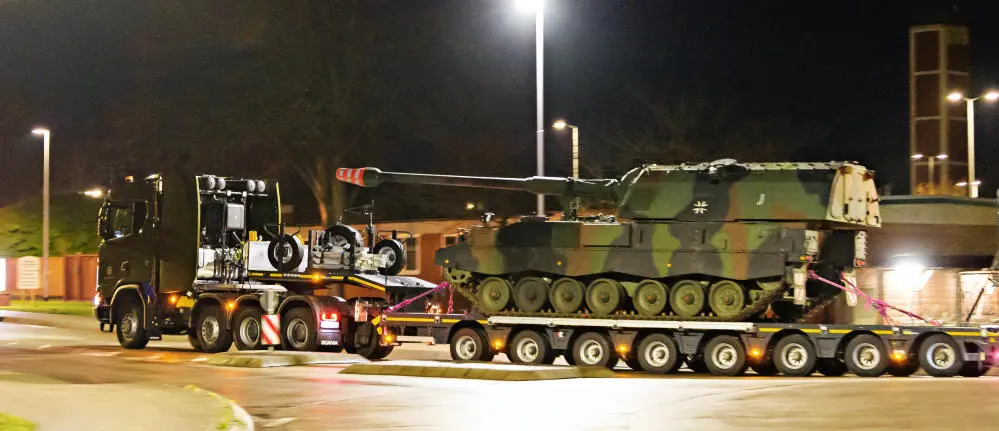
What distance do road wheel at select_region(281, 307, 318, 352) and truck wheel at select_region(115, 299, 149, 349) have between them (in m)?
3.64

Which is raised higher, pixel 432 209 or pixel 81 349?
pixel 432 209

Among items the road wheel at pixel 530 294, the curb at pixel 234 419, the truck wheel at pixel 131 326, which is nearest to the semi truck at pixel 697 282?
the road wheel at pixel 530 294

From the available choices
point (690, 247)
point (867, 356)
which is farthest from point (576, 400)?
point (867, 356)

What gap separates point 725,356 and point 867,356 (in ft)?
7.58

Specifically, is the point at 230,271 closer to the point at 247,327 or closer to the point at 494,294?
the point at 247,327

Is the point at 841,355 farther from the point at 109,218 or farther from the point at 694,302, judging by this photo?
the point at 109,218

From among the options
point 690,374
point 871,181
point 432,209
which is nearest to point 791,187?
point 871,181

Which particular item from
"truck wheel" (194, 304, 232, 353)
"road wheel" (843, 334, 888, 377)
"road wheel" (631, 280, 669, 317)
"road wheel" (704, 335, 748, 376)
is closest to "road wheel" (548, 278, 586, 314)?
"road wheel" (631, 280, 669, 317)

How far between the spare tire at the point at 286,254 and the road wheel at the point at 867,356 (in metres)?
11.3

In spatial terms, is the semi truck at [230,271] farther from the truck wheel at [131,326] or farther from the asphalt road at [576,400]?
the asphalt road at [576,400]

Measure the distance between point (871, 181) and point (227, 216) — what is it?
1318 cm

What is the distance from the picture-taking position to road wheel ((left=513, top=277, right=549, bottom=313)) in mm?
23875

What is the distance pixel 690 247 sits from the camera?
74.8 feet

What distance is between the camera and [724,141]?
52.6 metres
